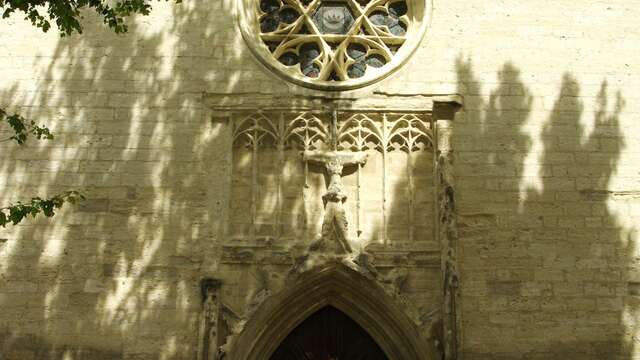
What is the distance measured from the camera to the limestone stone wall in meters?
8.12

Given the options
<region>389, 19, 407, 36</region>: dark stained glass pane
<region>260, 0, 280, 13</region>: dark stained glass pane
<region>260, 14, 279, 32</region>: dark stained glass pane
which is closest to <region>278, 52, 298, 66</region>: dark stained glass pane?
<region>260, 14, 279, 32</region>: dark stained glass pane

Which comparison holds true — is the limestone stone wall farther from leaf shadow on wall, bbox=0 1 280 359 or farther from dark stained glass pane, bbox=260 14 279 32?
dark stained glass pane, bbox=260 14 279 32

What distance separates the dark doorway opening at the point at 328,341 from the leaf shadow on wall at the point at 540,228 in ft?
3.64

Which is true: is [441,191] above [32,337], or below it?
above

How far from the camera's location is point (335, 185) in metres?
8.54

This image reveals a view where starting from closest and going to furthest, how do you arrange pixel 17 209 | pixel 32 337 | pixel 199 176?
pixel 17 209
pixel 32 337
pixel 199 176

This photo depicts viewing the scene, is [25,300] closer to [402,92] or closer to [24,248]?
[24,248]

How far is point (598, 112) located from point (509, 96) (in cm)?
102

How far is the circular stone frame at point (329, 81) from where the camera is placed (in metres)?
8.95

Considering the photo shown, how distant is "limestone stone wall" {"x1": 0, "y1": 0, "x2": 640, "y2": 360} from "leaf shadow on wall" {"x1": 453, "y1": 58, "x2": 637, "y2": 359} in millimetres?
16

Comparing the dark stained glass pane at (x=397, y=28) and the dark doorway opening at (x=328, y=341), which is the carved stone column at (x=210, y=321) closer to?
the dark doorway opening at (x=328, y=341)

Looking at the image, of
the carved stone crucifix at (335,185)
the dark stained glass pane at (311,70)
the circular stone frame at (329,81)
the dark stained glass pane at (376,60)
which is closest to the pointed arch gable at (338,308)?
the carved stone crucifix at (335,185)

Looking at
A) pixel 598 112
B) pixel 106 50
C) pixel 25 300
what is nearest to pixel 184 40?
pixel 106 50

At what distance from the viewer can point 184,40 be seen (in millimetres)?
9078
